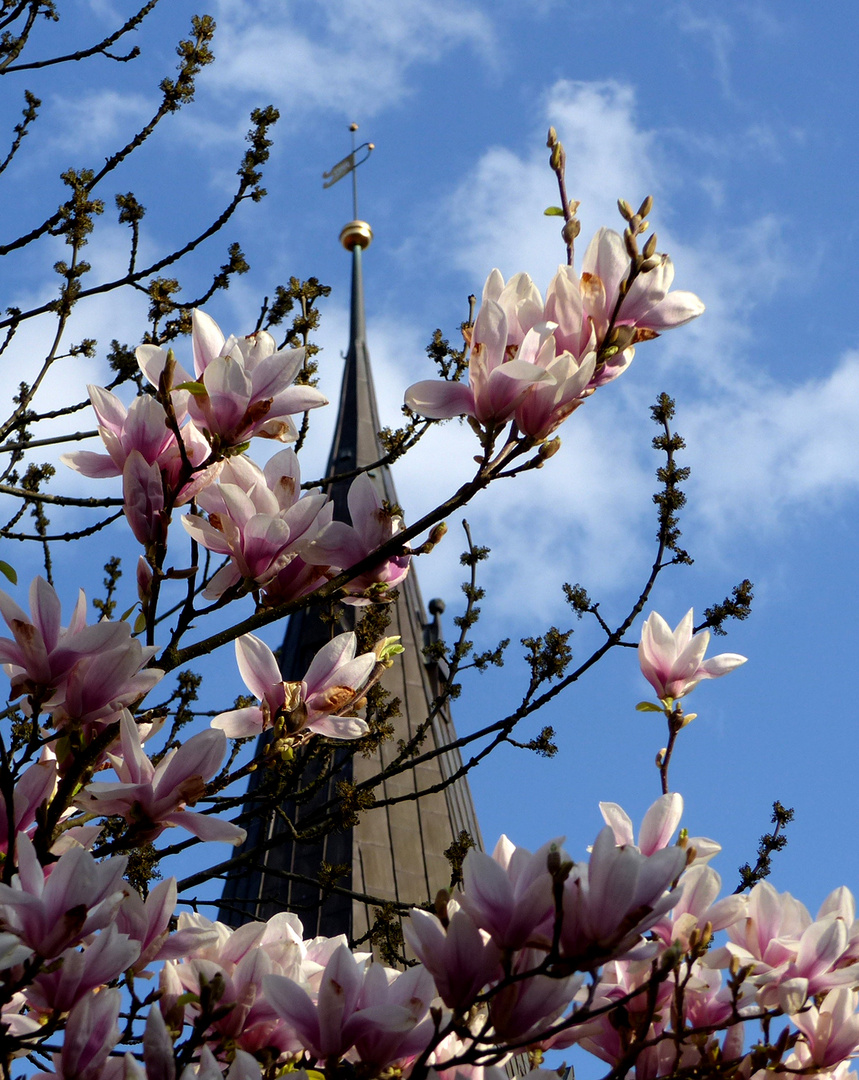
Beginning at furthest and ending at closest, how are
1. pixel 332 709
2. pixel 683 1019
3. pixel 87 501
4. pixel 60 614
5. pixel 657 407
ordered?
1. pixel 87 501
2. pixel 657 407
3. pixel 332 709
4. pixel 60 614
5. pixel 683 1019

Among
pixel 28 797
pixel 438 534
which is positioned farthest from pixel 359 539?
pixel 28 797

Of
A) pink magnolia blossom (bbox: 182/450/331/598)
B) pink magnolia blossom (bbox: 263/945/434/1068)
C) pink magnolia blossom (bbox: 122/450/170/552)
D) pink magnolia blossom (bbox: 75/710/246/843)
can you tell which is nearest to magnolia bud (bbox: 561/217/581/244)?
pink magnolia blossom (bbox: 182/450/331/598)

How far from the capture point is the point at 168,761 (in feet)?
4.59

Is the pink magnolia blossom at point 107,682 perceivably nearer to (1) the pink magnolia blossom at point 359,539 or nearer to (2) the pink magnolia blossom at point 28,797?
(2) the pink magnolia blossom at point 28,797

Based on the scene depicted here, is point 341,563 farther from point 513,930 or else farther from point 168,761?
point 513,930

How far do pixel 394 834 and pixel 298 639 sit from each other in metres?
3.56

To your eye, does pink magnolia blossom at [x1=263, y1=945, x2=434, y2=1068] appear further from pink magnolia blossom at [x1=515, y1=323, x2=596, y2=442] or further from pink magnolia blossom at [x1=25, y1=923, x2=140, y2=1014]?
pink magnolia blossom at [x1=515, y1=323, x2=596, y2=442]

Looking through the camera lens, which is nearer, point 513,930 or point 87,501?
point 513,930

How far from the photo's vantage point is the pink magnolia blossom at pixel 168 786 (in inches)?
54.3

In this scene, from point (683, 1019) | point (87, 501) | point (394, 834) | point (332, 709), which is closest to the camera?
point (683, 1019)

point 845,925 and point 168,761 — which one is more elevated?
point 168,761

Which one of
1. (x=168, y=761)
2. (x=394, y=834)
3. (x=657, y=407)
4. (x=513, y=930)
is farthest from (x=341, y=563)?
(x=394, y=834)

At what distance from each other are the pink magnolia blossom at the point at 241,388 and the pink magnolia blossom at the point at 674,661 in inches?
27.2

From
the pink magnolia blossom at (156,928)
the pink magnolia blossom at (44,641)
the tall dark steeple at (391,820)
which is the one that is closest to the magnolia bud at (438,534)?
the pink magnolia blossom at (44,641)
